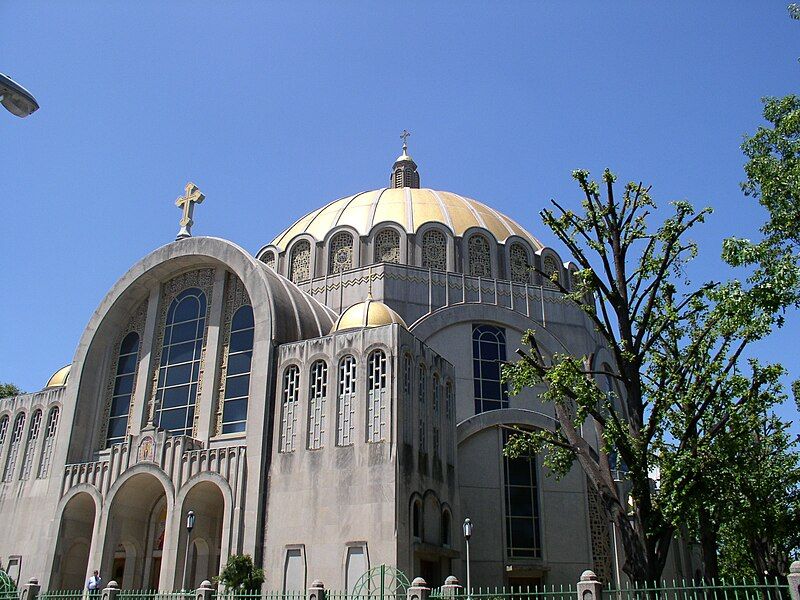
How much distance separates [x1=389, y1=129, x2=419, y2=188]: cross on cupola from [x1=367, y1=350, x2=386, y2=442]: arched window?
67.0 ft

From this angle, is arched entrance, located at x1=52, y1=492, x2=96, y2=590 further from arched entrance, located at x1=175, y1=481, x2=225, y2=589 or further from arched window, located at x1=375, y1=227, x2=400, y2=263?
arched window, located at x1=375, y1=227, x2=400, y2=263

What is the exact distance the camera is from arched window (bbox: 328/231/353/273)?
32669mm

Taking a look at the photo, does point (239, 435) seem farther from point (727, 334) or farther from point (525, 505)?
point (727, 334)

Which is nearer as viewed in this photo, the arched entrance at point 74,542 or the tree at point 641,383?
the tree at point 641,383

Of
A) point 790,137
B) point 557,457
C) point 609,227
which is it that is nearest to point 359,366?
point 557,457

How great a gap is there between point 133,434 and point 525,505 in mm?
14228

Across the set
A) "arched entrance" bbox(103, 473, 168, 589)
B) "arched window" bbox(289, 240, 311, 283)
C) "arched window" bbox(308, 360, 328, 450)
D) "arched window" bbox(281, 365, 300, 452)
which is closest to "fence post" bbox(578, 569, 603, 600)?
"arched window" bbox(308, 360, 328, 450)

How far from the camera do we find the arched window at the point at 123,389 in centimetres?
2742

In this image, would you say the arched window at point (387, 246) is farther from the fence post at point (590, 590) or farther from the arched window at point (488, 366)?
the fence post at point (590, 590)

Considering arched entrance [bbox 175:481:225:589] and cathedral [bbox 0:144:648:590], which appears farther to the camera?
arched entrance [bbox 175:481:225:589]

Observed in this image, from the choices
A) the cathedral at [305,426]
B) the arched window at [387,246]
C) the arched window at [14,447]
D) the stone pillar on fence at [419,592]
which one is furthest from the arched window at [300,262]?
the stone pillar on fence at [419,592]

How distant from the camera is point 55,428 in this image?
27.9 meters

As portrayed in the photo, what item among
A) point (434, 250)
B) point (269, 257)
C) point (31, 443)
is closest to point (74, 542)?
point (31, 443)

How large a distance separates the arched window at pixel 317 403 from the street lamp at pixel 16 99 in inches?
501
